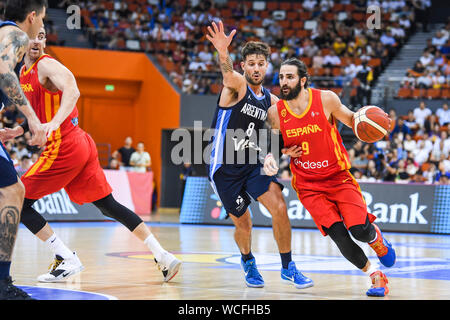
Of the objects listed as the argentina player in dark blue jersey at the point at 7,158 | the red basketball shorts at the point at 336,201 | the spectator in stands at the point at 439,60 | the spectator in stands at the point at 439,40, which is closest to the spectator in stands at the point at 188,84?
the spectator in stands at the point at 439,60

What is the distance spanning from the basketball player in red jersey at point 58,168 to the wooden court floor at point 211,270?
272mm

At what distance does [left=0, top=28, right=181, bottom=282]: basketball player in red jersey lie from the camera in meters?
6.49

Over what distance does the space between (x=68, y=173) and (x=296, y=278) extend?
2377 mm

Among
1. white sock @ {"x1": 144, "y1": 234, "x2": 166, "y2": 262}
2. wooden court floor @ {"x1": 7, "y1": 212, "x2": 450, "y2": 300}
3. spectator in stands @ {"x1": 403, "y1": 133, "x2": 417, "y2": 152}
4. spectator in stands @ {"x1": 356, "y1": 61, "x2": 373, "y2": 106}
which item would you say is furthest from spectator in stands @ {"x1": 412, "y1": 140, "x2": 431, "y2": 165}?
white sock @ {"x1": 144, "y1": 234, "x2": 166, "y2": 262}

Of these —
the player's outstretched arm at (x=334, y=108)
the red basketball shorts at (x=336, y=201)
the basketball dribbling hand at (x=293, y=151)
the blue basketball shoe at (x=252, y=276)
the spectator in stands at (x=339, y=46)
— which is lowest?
the blue basketball shoe at (x=252, y=276)

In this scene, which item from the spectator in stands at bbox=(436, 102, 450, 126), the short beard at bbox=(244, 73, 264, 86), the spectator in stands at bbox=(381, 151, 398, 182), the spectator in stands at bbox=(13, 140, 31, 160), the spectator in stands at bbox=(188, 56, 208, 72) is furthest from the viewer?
the spectator in stands at bbox=(188, 56, 208, 72)

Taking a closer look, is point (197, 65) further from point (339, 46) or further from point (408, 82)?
point (408, 82)

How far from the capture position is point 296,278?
20.8 feet

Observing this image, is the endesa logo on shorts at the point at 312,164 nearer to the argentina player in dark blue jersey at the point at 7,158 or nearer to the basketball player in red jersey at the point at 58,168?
the basketball player in red jersey at the point at 58,168

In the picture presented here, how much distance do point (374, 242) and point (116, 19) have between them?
65.8ft

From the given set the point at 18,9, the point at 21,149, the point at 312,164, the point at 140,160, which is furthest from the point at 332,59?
the point at 18,9

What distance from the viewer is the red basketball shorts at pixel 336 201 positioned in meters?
6.11

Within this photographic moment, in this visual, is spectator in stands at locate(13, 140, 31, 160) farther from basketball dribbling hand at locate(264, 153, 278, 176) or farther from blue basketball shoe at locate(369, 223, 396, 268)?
blue basketball shoe at locate(369, 223, 396, 268)

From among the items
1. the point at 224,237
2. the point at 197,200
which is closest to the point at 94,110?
the point at 197,200
